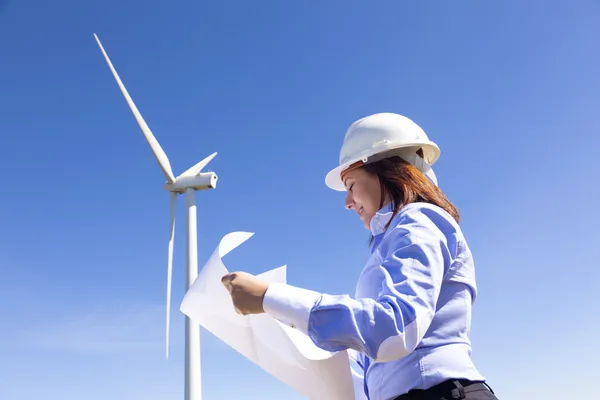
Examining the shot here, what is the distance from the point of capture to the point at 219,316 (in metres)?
3.77

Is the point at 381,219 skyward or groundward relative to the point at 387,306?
skyward

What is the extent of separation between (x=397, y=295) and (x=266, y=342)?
133 cm

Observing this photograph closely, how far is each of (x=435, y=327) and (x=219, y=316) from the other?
1473mm

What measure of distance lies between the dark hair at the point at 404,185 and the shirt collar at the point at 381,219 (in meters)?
0.03

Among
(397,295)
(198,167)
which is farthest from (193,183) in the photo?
(397,295)

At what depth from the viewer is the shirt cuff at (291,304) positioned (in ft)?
9.07

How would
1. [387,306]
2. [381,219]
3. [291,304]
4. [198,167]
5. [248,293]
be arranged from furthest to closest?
[198,167], [381,219], [248,293], [291,304], [387,306]

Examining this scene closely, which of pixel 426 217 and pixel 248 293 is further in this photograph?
pixel 426 217

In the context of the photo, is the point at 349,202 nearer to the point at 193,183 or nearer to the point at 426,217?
the point at 426,217

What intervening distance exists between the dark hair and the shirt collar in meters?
0.03

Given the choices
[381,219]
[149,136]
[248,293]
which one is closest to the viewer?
[248,293]

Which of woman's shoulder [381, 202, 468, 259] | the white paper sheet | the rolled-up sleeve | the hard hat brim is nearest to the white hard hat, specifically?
the hard hat brim

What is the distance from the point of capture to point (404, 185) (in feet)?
11.7

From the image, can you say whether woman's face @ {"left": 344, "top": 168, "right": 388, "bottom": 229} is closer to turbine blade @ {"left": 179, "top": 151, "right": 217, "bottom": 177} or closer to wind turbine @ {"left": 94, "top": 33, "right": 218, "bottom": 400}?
wind turbine @ {"left": 94, "top": 33, "right": 218, "bottom": 400}
